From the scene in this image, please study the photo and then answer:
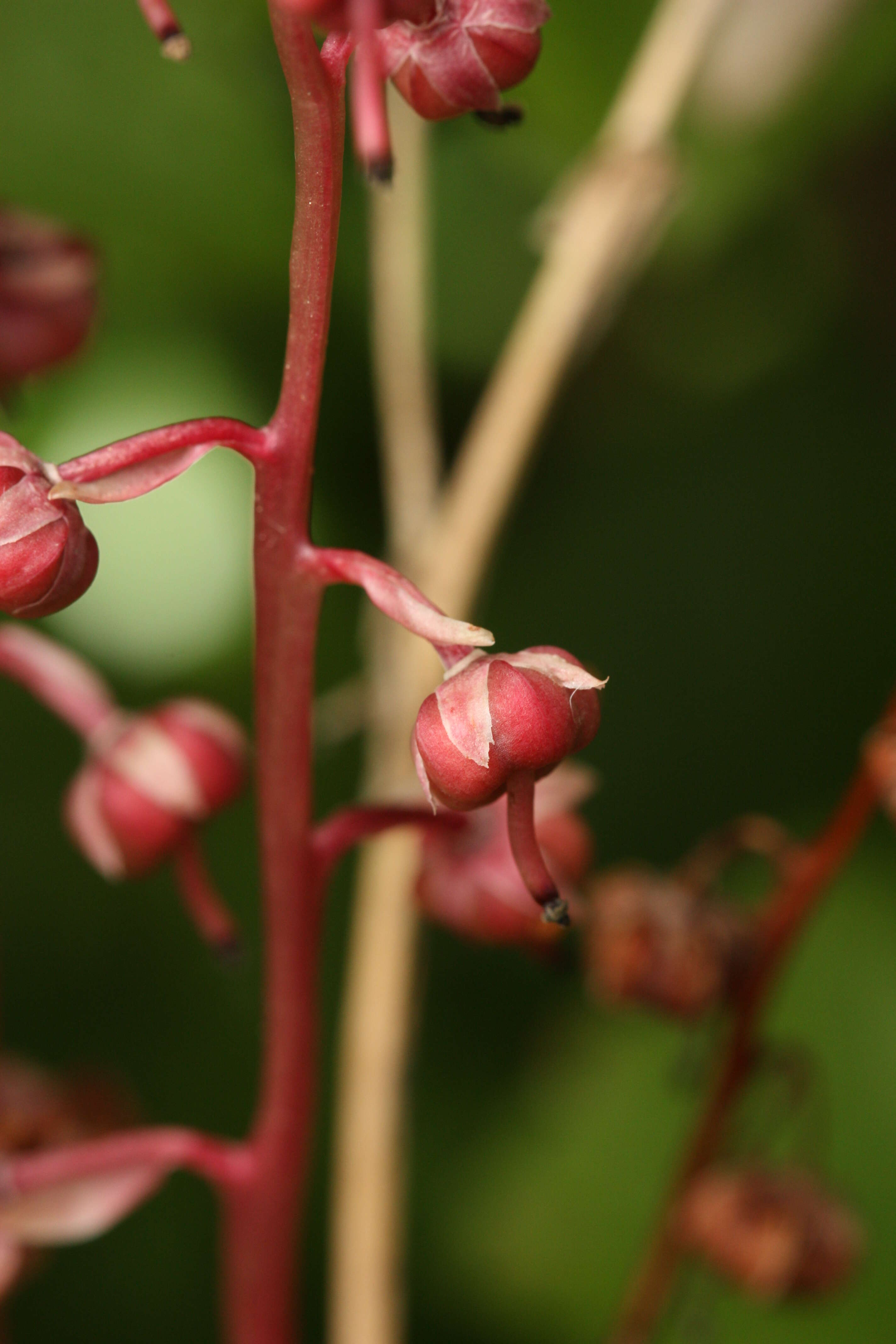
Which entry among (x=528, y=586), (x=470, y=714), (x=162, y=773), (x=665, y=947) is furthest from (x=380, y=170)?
(x=528, y=586)

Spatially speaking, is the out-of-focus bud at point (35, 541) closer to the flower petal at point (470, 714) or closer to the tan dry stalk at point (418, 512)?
the flower petal at point (470, 714)

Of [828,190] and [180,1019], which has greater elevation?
[828,190]

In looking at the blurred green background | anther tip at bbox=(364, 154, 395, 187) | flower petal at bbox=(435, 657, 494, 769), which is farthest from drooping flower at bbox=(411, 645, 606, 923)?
the blurred green background

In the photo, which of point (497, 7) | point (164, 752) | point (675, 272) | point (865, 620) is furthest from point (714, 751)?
point (497, 7)

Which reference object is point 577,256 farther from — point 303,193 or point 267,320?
point 303,193

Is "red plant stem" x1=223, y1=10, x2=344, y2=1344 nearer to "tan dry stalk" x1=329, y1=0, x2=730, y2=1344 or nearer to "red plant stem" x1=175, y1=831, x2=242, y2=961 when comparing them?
"red plant stem" x1=175, y1=831, x2=242, y2=961

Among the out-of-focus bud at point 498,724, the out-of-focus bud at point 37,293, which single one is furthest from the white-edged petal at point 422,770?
the out-of-focus bud at point 37,293
